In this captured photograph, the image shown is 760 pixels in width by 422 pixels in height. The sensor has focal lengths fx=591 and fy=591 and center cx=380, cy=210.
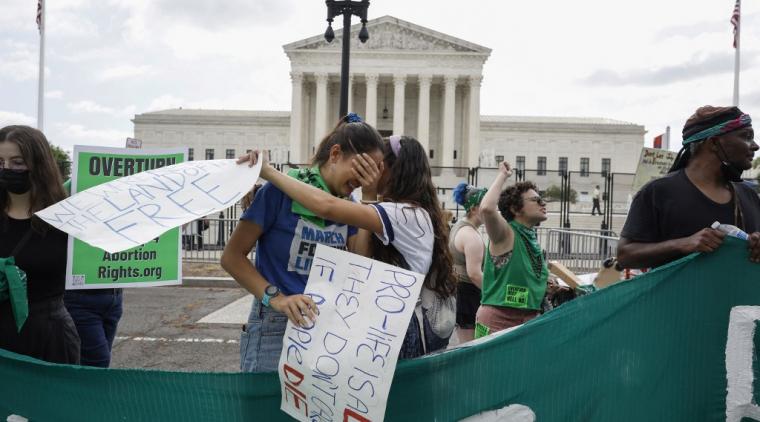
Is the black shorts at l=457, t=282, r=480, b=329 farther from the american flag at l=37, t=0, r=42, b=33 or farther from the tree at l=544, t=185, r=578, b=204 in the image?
the american flag at l=37, t=0, r=42, b=33

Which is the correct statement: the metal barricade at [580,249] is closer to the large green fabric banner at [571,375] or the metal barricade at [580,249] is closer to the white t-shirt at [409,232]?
the large green fabric banner at [571,375]

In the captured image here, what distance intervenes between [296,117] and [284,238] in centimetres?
5936

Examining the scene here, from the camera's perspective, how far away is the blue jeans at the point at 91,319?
3.53m

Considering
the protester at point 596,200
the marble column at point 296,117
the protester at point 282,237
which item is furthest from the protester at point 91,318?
the marble column at point 296,117

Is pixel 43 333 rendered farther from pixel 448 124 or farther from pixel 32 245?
pixel 448 124

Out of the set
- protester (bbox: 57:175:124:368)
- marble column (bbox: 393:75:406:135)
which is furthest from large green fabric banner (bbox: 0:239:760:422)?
marble column (bbox: 393:75:406:135)

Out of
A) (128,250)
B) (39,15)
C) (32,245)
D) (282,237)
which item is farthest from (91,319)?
(39,15)

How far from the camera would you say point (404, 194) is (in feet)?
7.88

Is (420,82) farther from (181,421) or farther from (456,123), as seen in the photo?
(181,421)

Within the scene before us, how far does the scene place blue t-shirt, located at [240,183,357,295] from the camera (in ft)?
7.05

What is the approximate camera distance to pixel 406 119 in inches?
2562

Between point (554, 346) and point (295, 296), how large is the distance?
1.03 metres

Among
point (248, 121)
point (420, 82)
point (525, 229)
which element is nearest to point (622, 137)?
point (420, 82)

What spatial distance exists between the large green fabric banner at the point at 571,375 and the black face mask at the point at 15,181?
713 millimetres
